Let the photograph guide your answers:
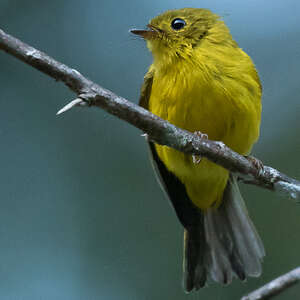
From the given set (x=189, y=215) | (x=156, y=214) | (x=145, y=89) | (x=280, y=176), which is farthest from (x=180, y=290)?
(x=280, y=176)

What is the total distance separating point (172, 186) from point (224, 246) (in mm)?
663

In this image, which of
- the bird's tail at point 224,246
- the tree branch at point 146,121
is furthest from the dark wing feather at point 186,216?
the tree branch at point 146,121

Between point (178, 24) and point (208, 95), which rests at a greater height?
point (178, 24)

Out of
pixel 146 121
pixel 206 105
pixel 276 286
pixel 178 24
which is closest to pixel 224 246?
pixel 206 105

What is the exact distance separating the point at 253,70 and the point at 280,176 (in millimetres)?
1173

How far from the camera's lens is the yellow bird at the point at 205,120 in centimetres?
364

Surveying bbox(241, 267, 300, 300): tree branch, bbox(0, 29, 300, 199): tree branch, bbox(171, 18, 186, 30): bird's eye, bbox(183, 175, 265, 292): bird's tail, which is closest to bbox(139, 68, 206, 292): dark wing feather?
bbox(183, 175, 265, 292): bird's tail

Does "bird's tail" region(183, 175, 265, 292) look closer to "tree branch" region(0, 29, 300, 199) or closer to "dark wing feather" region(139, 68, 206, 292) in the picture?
"dark wing feather" region(139, 68, 206, 292)

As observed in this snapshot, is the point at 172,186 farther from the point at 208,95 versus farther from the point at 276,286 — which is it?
the point at 276,286

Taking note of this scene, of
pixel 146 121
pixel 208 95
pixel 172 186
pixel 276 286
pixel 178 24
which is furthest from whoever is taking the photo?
pixel 172 186

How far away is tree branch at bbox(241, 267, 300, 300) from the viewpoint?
1.94m

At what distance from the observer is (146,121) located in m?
2.75

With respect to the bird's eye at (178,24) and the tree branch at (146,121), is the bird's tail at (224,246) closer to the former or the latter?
the tree branch at (146,121)

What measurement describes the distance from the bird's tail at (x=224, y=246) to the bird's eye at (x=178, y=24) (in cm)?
130
